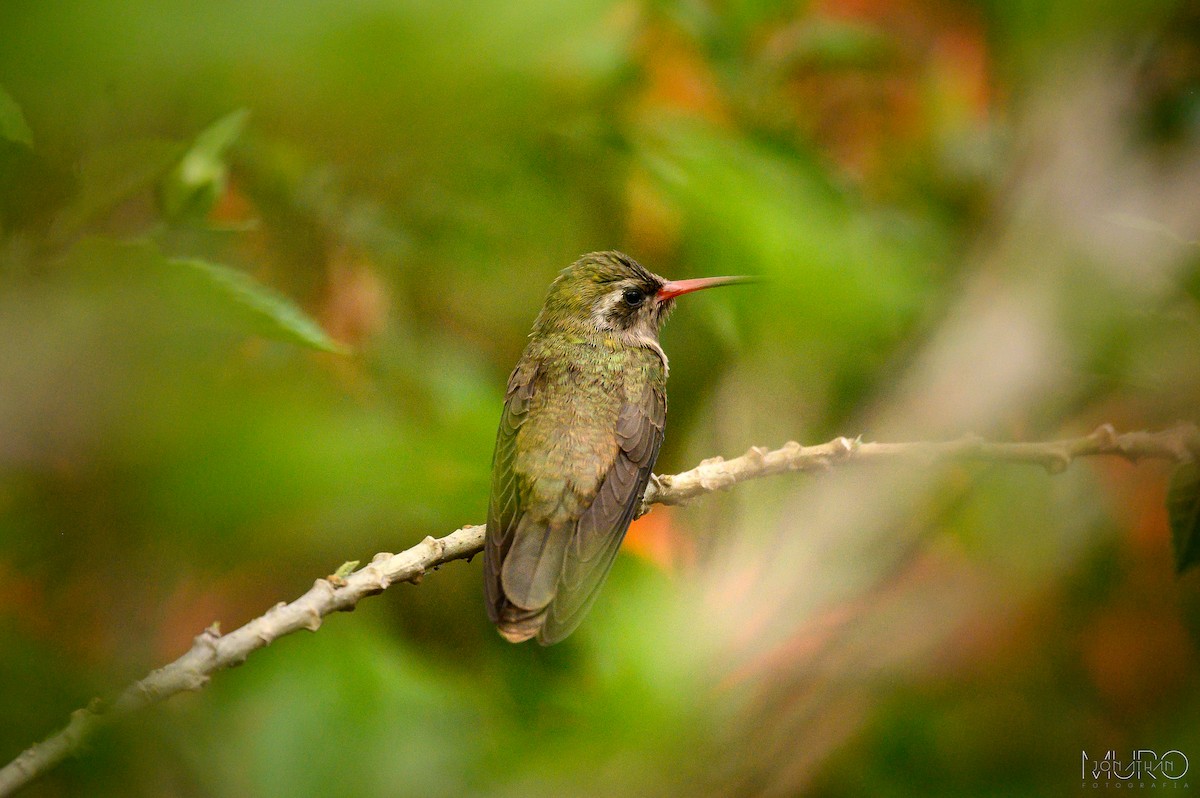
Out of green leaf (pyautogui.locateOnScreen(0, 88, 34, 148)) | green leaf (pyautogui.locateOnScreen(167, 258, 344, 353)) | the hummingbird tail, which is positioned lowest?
the hummingbird tail

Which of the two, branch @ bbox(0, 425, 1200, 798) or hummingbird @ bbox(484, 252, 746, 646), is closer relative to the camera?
branch @ bbox(0, 425, 1200, 798)

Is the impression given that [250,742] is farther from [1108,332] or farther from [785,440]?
[1108,332]

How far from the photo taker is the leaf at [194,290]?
458 mm

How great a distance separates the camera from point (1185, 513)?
0.72 meters

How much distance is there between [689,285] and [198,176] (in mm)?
393

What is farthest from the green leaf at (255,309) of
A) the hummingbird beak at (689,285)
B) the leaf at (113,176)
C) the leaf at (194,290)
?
the hummingbird beak at (689,285)

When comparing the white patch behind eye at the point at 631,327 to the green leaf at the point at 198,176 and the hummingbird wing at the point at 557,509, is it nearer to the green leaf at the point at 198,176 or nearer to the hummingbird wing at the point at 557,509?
the hummingbird wing at the point at 557,509

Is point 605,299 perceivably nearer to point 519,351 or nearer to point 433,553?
point 519,351

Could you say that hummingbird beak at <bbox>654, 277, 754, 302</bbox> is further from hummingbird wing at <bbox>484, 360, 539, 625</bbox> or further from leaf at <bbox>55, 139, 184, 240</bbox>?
leaf at <bbox>55, 139, 184, 240</bbox>

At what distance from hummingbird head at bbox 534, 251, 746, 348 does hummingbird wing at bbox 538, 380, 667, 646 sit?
8cm

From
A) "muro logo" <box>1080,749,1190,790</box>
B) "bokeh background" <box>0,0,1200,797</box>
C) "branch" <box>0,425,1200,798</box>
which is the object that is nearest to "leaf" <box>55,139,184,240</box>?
"bokeh background" <box>0,0,1200,797</box>

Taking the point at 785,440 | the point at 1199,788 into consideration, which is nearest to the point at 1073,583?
the point at 1199,788

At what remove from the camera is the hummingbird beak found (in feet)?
2.41

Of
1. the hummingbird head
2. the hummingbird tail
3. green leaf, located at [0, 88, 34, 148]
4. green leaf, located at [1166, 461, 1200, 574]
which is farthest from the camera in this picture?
the hummingbird head
